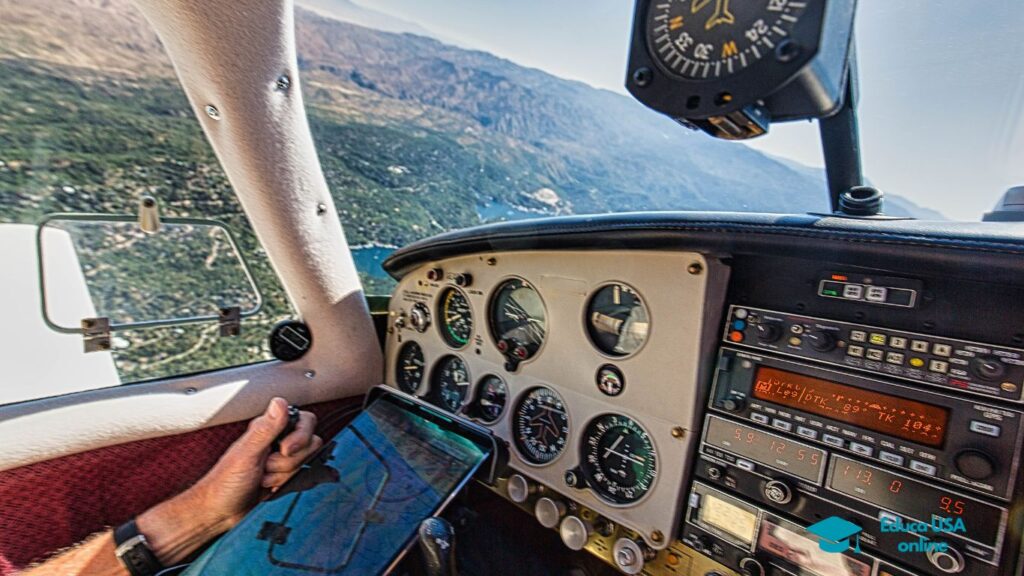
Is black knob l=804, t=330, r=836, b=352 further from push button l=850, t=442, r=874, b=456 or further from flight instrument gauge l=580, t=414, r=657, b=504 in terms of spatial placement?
flight instrument gauge l=580, t=414, r=657, b=504

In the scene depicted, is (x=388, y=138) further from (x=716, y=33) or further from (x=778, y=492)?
(x=778, y=492)

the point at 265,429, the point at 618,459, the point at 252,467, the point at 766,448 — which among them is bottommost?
the point at 252,467

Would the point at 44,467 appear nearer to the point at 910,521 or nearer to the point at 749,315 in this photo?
the point at 749,315

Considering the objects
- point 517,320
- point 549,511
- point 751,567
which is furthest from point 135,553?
point 751,567

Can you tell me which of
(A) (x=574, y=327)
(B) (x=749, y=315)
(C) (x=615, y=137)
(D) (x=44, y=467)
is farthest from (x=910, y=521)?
(D) (x=44, y=467)

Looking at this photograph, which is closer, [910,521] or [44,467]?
[910,521]

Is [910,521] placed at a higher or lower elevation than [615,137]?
lower

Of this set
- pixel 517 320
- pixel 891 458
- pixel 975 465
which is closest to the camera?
pixel 975 465
